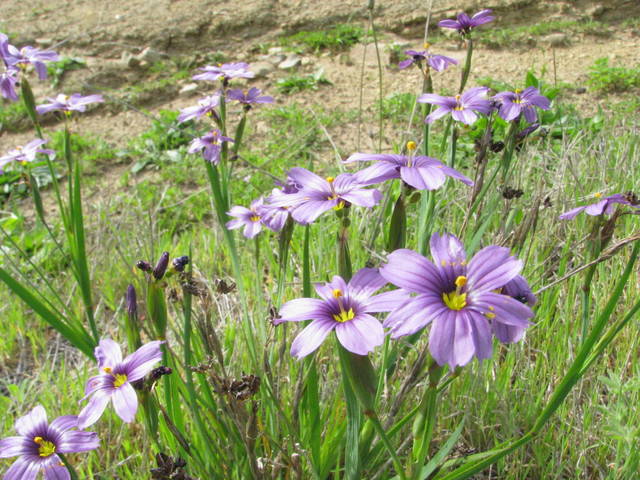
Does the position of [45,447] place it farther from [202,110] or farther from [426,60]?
[426,60]

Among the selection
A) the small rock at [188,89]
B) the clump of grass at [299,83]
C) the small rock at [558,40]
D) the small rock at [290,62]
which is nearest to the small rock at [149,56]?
the small rock at [188,89]

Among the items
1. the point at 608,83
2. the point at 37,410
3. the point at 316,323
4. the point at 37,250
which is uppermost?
the point at 316,323

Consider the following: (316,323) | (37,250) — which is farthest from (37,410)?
(37,250)

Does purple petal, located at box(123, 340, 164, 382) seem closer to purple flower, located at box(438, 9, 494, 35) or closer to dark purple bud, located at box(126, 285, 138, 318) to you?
dark purple bud, located at box(126, 285, 138, 318)

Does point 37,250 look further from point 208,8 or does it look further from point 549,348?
point 208,8

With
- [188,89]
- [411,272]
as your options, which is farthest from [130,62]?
[411,272]

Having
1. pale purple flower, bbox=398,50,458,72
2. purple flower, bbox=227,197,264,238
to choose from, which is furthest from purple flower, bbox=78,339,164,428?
pale purple flower, bbox=398,50,458,72
